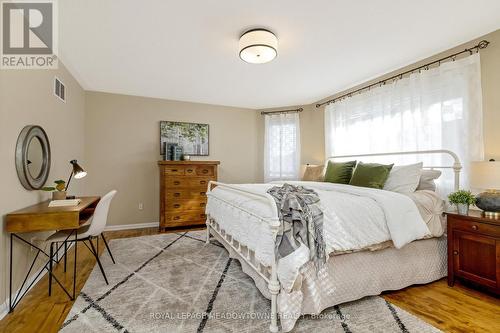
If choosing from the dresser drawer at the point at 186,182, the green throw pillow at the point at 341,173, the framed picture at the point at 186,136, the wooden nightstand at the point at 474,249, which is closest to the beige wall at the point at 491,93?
the wooden nightstand at the point at 474,249

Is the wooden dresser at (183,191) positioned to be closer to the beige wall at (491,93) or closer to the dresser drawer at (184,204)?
the dresser drawer at (184,204)

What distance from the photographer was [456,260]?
2174 millimetres

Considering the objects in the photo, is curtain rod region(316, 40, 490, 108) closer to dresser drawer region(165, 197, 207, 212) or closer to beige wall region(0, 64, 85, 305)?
dresser drawer region(165, 197, 207, 212)

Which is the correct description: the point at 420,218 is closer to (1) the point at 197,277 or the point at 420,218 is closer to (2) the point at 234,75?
(1) the point at 197,277

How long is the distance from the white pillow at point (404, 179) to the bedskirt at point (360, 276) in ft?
1.77

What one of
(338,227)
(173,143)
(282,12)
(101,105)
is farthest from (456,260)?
(101,105)

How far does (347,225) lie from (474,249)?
1.20 m

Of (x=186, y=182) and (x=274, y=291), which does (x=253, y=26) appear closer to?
(x=274, y=291)

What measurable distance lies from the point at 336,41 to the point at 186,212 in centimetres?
337

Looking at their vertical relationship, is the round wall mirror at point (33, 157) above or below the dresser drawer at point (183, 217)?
above

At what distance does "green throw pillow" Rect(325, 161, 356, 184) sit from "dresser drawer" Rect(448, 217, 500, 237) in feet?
3.85

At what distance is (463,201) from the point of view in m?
2.13

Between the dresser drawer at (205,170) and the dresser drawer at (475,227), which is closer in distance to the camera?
the dresser drawer at (475,227)

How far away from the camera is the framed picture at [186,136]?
4.59 meters
